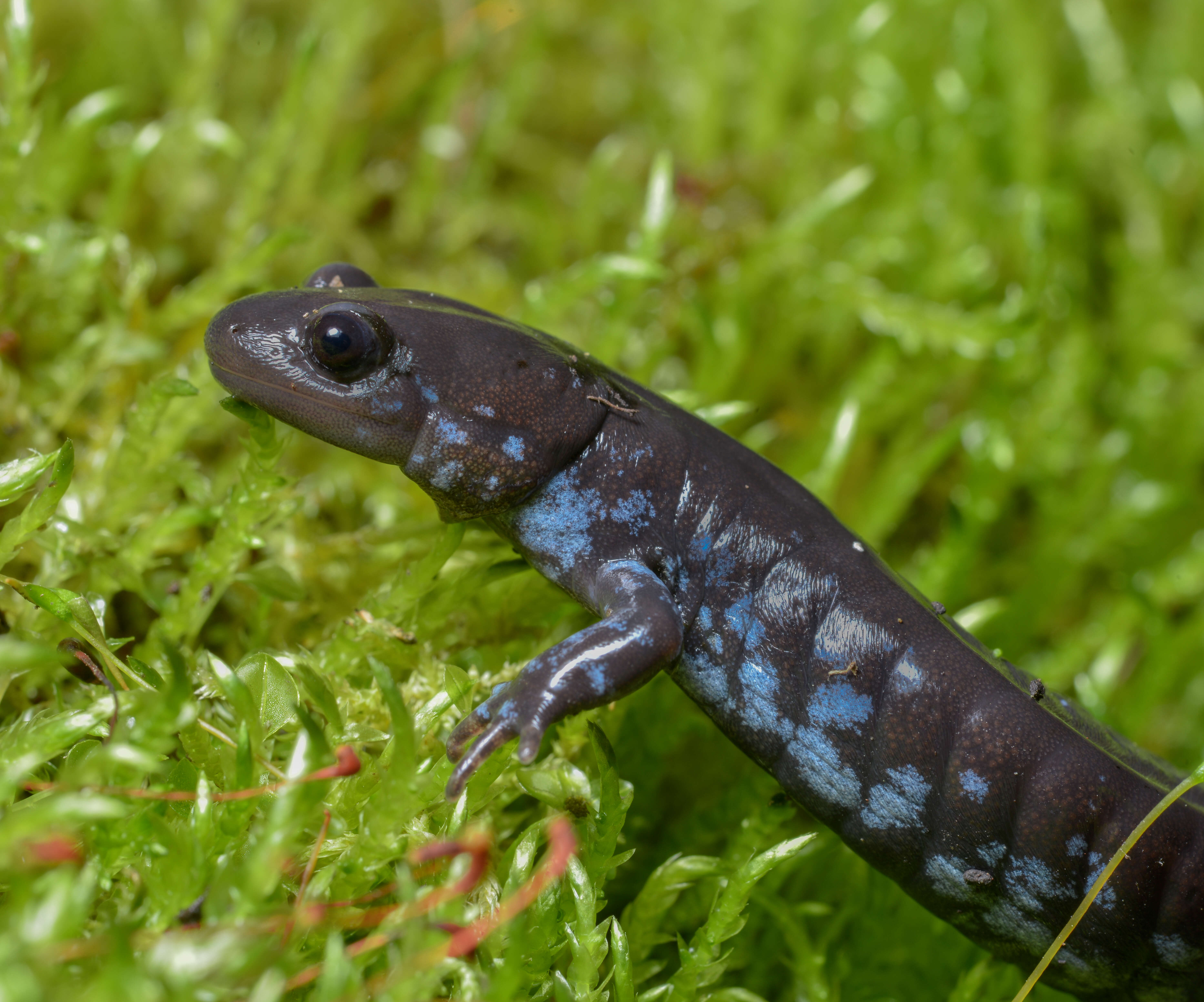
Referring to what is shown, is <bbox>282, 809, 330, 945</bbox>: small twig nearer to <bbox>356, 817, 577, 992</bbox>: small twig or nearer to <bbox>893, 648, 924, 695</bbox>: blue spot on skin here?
<bbox>356, 817, 577, 992</bbox>: small twig

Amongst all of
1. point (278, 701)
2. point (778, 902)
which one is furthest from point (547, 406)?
point (778, 902)

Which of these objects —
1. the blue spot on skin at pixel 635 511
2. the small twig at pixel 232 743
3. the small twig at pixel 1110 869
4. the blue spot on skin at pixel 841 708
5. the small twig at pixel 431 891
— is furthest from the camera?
the blue spot on skin at pixel 635 511

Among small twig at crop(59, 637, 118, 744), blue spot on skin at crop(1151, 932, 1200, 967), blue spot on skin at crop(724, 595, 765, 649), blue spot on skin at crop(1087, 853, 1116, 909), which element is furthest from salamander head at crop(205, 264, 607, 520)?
blue spot on skin at crop(1151, 932, 1200, 967)

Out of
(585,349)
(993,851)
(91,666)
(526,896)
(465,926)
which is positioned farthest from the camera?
(585,349)

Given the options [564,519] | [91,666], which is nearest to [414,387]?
[564,519]

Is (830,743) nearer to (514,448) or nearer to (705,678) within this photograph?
(705,678)

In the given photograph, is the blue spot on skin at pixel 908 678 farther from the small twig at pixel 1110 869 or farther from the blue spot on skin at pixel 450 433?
the blue spot on skin at pixel 450 433

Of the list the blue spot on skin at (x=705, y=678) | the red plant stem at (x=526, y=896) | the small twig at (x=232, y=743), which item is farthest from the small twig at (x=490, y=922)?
the blue spot on skin at (x=705, y=678)
